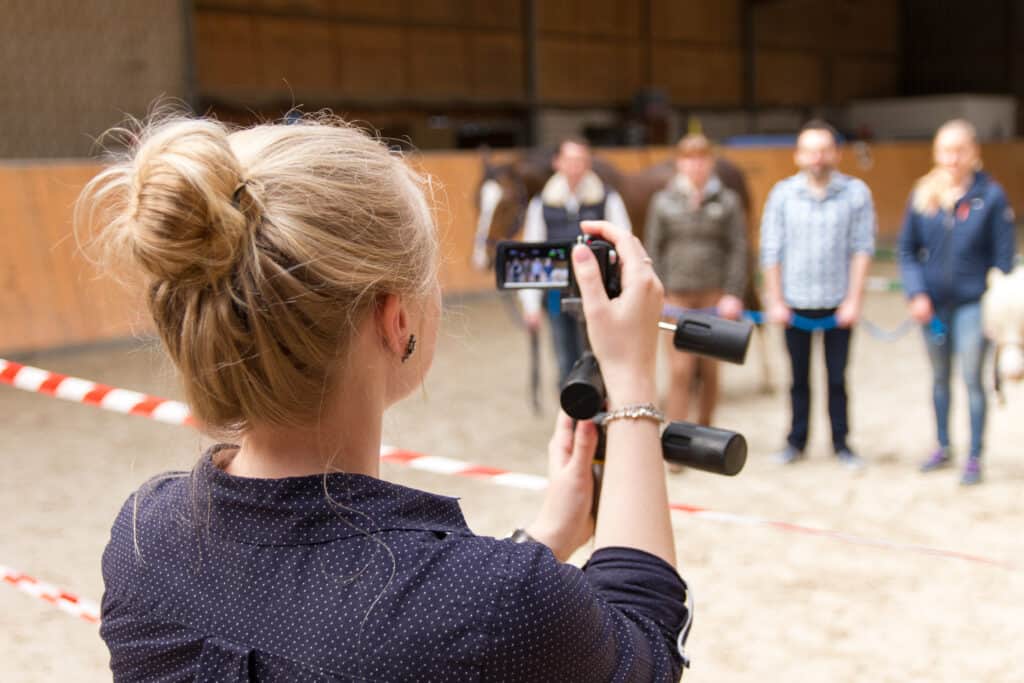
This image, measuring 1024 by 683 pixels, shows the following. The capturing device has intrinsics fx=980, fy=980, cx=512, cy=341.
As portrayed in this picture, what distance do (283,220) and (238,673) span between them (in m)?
0.36

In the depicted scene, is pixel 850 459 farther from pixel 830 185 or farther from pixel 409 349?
pixel 409 349

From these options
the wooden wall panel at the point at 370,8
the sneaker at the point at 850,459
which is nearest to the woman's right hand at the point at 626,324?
the sneaker at the point at 850,459

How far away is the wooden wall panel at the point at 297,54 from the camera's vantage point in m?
14.4

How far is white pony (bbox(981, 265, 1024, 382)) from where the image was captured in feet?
11.8

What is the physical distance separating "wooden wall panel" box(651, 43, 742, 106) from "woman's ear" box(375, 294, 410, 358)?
61.6 ft

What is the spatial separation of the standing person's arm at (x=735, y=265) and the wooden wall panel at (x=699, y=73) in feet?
48.7

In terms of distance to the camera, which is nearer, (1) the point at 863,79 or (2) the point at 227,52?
(2) the point at 227,52

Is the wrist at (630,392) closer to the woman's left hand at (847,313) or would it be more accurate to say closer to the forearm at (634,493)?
the forearm at (634,493)

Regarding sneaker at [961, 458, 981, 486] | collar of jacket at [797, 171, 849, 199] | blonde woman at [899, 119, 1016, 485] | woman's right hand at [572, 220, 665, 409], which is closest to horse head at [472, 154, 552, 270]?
collar of jacket at [797, 171, 849, 199]

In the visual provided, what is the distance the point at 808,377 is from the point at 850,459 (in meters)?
0.42

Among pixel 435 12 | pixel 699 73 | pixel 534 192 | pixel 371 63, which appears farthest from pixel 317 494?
pixel 699 73

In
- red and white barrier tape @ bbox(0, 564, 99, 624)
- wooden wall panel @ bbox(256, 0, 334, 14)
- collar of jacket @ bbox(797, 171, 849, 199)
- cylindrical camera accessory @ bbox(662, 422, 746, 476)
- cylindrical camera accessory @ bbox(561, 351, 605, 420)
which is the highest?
wooden wall panel @ bbox(256, 0, 334, 14)

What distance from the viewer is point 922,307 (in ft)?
13.7

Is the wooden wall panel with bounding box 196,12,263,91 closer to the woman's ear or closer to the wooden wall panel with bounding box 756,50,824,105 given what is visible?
the wooden wall panel with bounding box 756,50,824,105
